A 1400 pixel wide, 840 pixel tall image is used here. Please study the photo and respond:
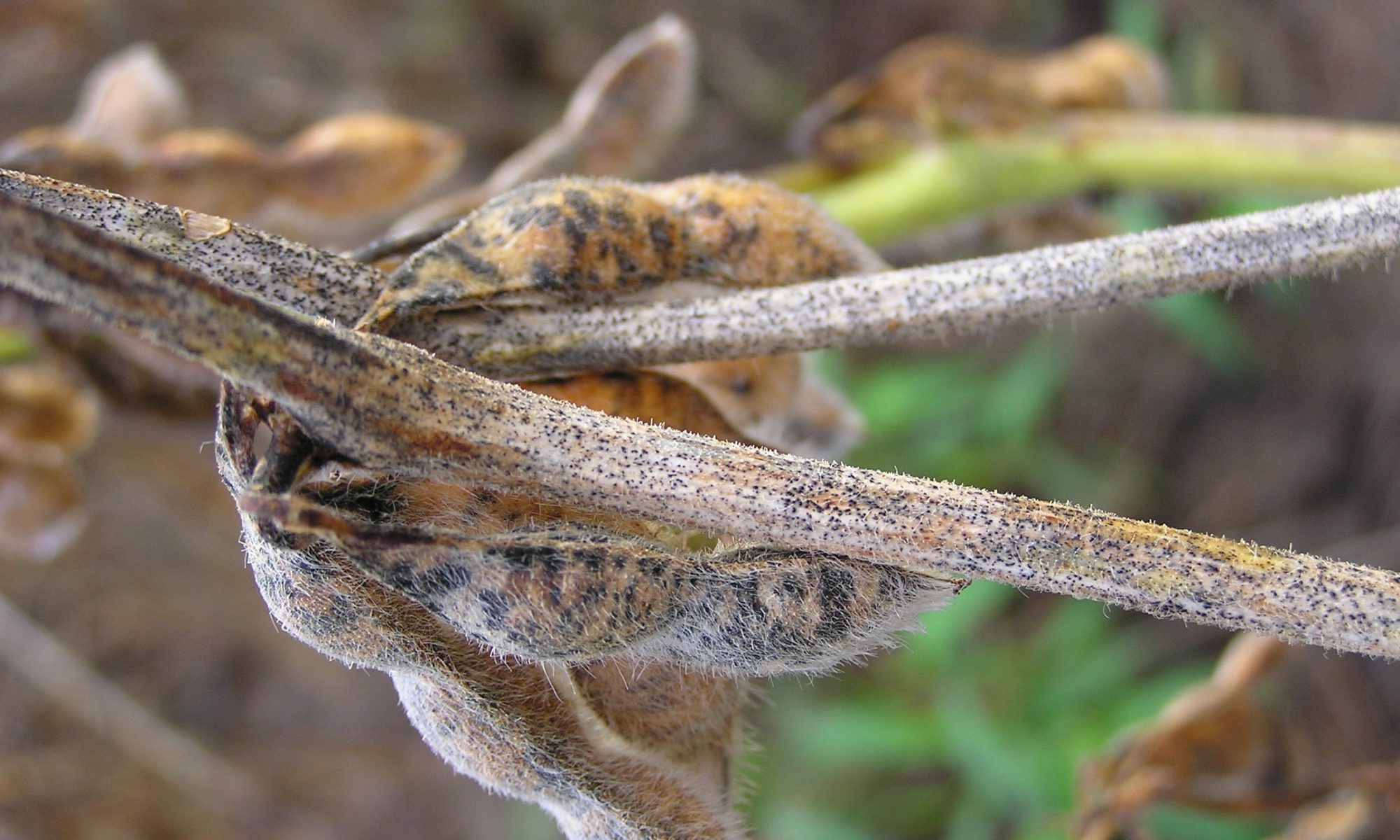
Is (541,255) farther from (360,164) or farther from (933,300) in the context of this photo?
(360,164)

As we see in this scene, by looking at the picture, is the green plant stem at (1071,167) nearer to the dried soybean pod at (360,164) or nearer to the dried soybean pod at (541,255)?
the dried soybean pod at (360,164)

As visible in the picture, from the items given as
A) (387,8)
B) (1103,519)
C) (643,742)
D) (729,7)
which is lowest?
(643,742)

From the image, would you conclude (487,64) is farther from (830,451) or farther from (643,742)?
(643,742)

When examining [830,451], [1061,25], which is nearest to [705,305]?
[830,451]

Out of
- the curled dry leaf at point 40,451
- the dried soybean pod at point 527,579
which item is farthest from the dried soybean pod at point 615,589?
the curled dry leaf at point 40,451

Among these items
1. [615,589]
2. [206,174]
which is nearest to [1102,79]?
[206,174]
